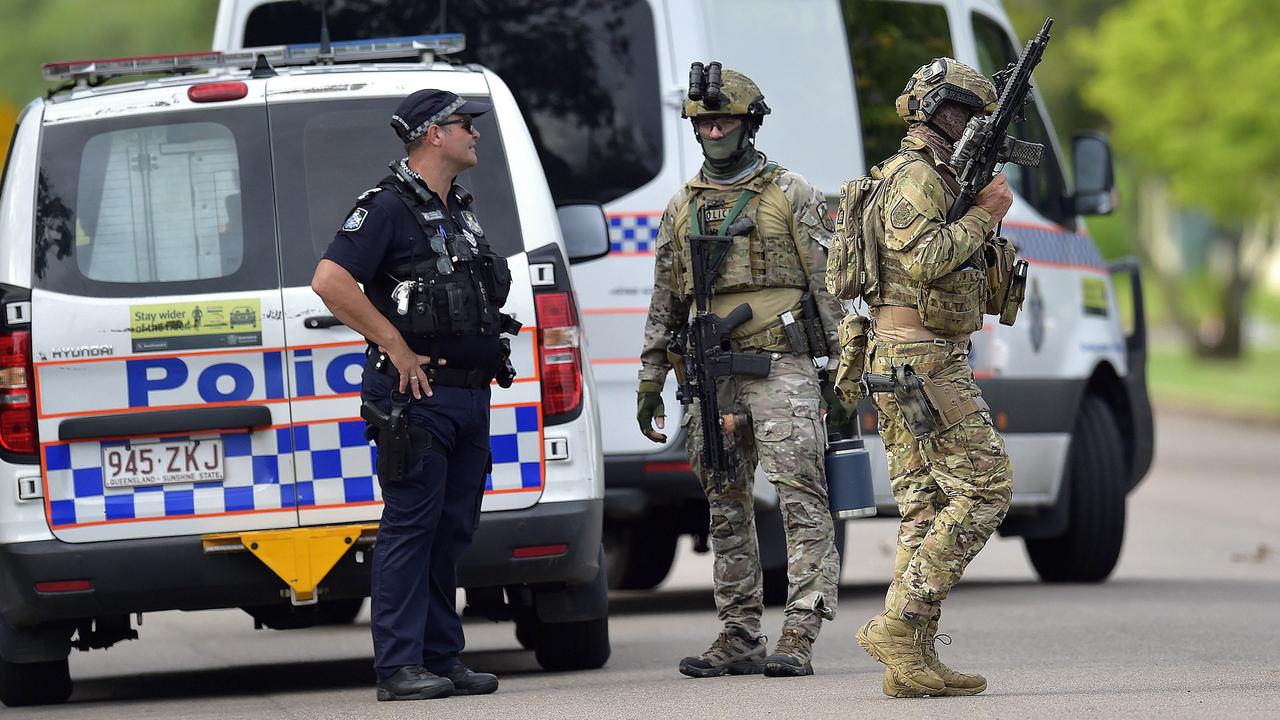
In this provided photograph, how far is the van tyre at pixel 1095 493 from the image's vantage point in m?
10.5

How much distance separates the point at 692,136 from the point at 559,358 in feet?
7.35

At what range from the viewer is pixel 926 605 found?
6.03 metres

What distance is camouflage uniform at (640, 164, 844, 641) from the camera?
6.79 meters

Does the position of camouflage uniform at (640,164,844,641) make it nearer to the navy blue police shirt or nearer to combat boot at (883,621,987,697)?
combat boot at (883,621,987,697)

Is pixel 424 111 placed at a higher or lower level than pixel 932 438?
higher

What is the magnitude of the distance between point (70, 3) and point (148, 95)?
68.2 ft

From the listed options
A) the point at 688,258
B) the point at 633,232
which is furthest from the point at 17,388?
the point at 633,232

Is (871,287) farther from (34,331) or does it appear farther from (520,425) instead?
(34,331)

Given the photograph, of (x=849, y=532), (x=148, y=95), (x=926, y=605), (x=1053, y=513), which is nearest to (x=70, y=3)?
(x=849, y=532)

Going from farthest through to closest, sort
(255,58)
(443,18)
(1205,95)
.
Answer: (1205,95) → (443,18) → (255,58)

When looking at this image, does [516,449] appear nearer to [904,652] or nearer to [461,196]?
[461,196]

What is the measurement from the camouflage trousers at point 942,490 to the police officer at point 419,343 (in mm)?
1207

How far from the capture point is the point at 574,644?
7309mm

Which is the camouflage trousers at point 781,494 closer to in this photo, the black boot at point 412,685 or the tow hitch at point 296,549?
the black boot at point 412,685
